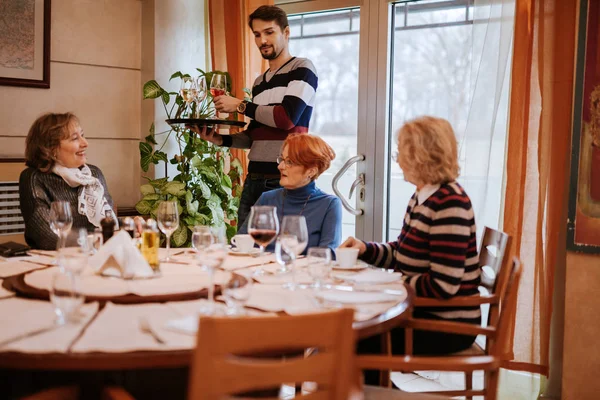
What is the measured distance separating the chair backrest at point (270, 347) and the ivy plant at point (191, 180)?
297 centimetres

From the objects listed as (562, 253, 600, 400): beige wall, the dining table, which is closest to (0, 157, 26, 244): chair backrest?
the dining table

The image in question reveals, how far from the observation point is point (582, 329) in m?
3.11

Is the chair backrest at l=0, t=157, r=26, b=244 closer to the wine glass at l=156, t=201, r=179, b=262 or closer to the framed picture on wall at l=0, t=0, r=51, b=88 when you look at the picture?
the framed picture on wall at l=0, t=0, r=51, b=88

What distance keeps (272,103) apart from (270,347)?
95.0 inches

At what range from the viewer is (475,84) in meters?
3.48

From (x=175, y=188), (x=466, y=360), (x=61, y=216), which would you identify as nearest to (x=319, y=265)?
(x=466, y=360)

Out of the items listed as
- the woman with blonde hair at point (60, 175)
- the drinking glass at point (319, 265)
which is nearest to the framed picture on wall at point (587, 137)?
the drinking glass at point (319, 265)

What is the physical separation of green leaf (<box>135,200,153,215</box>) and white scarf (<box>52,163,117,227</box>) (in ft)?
2.82

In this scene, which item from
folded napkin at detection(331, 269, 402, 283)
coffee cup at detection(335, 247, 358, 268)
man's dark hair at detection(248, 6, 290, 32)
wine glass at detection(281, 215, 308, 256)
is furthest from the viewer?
man's dark hair at detection(248, 6, 290, 32)

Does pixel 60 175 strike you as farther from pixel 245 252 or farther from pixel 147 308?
pixel 147 308

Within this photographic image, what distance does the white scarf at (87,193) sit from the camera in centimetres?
322

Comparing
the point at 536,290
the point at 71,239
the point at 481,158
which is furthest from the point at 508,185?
the point at 71,239

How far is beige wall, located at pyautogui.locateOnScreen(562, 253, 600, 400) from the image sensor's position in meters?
3.09

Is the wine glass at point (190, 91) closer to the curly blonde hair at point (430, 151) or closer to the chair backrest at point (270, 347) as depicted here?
the curly blonde hair at point (430, 151)
